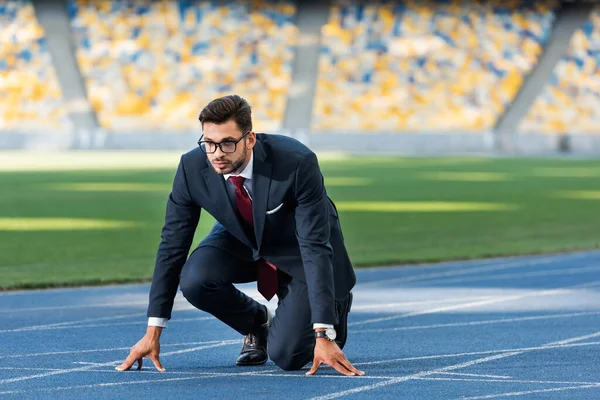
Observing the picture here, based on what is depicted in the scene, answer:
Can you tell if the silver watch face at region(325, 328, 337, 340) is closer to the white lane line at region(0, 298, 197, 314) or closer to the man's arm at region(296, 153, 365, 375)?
the man's arm at region(296, 153, 365, 375)

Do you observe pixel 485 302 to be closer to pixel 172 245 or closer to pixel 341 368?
pixel 341 368

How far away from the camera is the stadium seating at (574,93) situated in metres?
53.2

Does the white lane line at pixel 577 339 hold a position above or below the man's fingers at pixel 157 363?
below

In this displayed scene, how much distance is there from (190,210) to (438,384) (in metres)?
1.53

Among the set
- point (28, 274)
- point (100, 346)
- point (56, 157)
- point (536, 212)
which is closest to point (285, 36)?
point (56, 157)

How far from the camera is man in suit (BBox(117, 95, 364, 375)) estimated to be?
6.19 meters

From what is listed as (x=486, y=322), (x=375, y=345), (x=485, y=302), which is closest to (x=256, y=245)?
(x=375, y=345)

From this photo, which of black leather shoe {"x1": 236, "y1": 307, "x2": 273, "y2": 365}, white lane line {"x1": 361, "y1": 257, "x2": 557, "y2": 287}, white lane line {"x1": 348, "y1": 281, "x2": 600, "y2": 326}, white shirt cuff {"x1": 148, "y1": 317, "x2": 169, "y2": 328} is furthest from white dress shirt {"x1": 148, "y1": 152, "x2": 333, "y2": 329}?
A: white lane line {"x1": 361, "y1": 257, "x2": 557, "y2": 287}

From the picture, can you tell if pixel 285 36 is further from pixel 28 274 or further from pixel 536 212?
pixel 28 274

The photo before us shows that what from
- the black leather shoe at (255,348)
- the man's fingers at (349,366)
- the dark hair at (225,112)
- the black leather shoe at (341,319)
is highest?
the dark hair at (225,112)

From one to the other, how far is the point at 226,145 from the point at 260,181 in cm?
35

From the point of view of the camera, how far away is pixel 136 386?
6109 millimetres

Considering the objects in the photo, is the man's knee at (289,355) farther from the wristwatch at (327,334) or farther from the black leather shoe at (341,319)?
the wristwatch at (327,334)

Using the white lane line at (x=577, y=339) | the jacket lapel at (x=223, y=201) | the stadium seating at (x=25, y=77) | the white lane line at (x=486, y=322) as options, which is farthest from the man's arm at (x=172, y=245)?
the stadium seating at (x=25, y=77)
